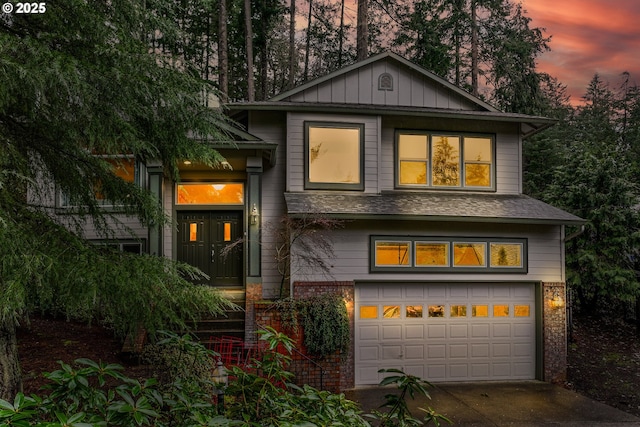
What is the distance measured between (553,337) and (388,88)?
23.9 ft

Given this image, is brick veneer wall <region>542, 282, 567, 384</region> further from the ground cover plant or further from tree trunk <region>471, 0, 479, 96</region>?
tree trunk <region>471, 0, 479, 96</region>

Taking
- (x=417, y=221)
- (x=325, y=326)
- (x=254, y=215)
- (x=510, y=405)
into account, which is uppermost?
(x=254, y=215)

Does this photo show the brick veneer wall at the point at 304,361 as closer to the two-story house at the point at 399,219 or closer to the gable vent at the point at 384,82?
the two-story house at the point at 399,219

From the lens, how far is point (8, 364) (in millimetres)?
3719

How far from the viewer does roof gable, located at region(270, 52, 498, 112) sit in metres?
11.6

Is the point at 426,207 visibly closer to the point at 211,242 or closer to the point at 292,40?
the point at 211,242

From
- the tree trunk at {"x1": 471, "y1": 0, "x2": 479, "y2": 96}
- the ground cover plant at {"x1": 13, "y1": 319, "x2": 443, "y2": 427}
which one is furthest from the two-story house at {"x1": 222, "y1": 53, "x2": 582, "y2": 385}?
the tree trunk at {"x1": 471, "y1": 0, "x2": 479, "y2": 96}

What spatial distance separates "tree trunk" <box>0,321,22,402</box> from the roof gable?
346 inches

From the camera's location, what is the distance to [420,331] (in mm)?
10500

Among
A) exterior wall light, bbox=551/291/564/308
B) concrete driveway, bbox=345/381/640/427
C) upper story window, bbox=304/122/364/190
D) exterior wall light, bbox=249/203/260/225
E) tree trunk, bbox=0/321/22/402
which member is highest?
upper story window, bbox=304/122/364/190

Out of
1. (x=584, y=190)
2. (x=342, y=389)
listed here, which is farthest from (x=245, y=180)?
(x=584, y=190)

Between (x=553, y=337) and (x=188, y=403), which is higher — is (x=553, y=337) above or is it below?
below

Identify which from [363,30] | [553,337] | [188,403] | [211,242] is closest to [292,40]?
[363,30]

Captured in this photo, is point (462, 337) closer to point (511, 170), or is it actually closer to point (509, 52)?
point (511, 170)
